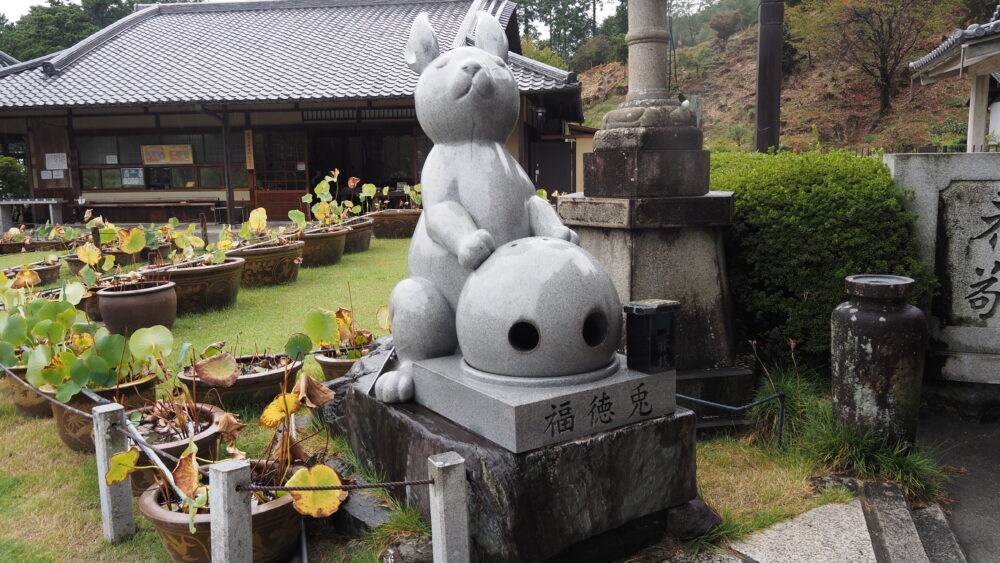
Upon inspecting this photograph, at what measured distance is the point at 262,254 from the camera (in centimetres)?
952

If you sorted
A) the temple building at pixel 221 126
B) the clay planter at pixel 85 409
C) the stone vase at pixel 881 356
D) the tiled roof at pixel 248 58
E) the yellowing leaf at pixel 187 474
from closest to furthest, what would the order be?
the yellowing leaf at pixel 187 474 < the stone vase at pixel 881 356 < the clay planter at pixel 85 409 < the tiled roof at pixel 248 58 < the temple building at pixel 221 126

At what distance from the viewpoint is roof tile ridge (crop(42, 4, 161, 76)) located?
715 inches

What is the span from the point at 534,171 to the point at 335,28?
7664 millimetres

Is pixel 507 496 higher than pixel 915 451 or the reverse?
higher

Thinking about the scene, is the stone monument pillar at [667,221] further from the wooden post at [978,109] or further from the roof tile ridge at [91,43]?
the roof tile ridge at [91,43]

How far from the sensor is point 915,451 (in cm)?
397

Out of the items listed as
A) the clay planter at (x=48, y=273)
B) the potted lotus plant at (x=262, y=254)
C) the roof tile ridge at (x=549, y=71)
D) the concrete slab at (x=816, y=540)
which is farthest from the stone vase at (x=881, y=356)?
the roof tile ridge at (x=549, y=71)

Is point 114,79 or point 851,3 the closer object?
point 114,79

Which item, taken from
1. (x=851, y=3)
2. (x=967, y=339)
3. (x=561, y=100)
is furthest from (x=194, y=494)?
(x=851, y=3)

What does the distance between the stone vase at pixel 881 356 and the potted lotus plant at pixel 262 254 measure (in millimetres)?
7485

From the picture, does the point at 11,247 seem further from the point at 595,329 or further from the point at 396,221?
the point at 595,329

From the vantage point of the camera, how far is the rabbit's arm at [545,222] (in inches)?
131

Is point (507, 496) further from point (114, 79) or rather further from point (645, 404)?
point (114, 79)

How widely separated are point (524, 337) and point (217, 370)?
178 cm
